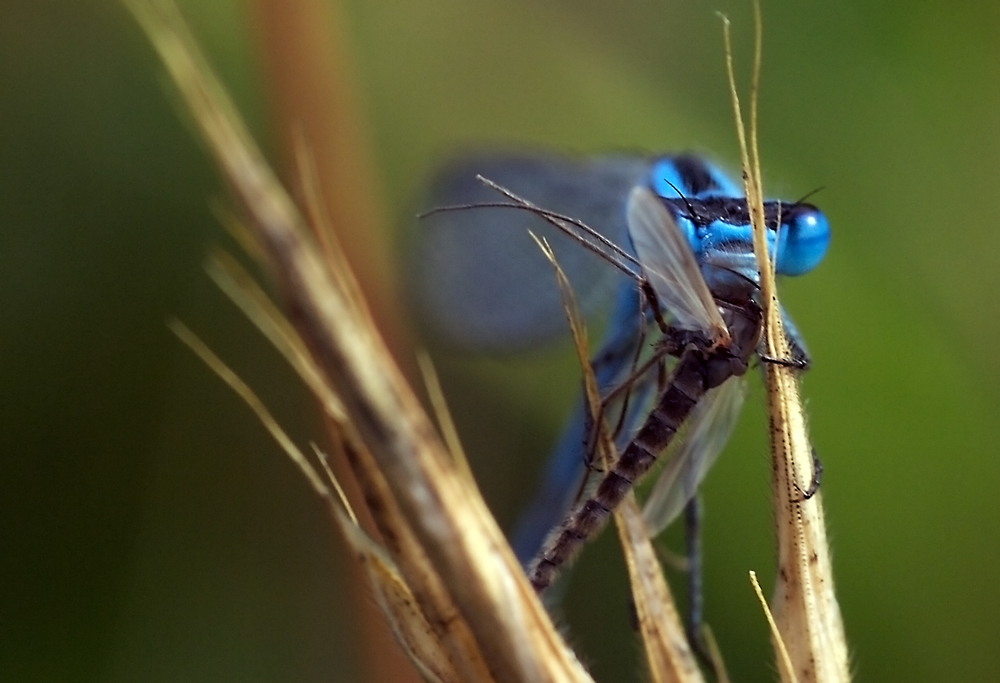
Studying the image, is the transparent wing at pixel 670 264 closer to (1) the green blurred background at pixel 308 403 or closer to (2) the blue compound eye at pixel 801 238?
(2) the blue compound eye at pixel 801 238

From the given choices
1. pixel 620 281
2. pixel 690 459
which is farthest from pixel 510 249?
pixel 690 459

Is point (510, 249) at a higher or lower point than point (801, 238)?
higher

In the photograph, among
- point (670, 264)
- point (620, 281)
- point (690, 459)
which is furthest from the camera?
point (620, 281)

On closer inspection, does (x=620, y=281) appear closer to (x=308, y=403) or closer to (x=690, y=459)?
(x=690, y=459)

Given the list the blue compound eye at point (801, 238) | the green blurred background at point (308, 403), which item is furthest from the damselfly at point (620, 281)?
the green blurred background at point (308, 403)

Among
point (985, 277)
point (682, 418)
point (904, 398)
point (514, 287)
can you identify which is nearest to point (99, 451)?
point (514, 287)

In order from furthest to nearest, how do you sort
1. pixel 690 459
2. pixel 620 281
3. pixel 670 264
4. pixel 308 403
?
1. pixel 308 403
2. pixel 620 281
3. pixel 690 459
4. pixel 670 264

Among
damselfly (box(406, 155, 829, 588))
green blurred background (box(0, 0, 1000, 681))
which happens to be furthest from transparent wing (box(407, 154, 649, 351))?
green blurred background (box(0, 0, 1000, 681))
